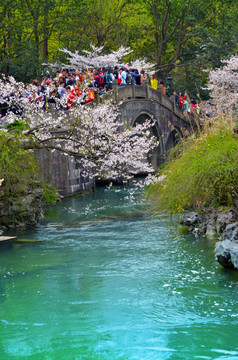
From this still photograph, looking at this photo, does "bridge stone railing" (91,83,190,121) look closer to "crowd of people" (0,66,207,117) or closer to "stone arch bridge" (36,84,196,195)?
"stone arch bridge" (36,84,196,195)

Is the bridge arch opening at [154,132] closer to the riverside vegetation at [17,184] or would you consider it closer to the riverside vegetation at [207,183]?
the riverside vegetation at [17,184]

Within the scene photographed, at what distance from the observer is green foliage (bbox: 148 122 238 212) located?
42.3ft

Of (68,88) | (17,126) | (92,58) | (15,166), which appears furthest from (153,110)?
(15,166)

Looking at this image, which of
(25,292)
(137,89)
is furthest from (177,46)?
(25,292)

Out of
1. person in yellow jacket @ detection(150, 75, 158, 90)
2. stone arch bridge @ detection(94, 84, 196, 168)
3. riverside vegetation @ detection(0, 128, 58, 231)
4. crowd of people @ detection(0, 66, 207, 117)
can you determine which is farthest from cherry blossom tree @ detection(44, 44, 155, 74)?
riverside vegetation @ detection(0, 128, 58, 231)

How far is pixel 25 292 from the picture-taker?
415 inches

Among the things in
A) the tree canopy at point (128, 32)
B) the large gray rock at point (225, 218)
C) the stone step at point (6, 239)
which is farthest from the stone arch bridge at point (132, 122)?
the tree canopy at point (128, 32)

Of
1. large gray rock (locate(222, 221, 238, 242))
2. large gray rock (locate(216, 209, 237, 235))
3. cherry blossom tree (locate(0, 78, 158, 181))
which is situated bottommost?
large gray rock (locate(222, 221, 238, 242))

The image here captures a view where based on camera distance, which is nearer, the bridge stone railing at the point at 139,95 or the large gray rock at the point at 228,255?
the large gray rock at the point at 228,255

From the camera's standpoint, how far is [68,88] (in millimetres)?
21531

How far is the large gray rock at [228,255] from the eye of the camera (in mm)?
11125

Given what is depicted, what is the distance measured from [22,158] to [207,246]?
6.29 metres

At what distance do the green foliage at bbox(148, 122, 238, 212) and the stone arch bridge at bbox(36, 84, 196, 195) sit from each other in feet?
3.29

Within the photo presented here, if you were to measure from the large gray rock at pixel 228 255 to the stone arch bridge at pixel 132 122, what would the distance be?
420cm
